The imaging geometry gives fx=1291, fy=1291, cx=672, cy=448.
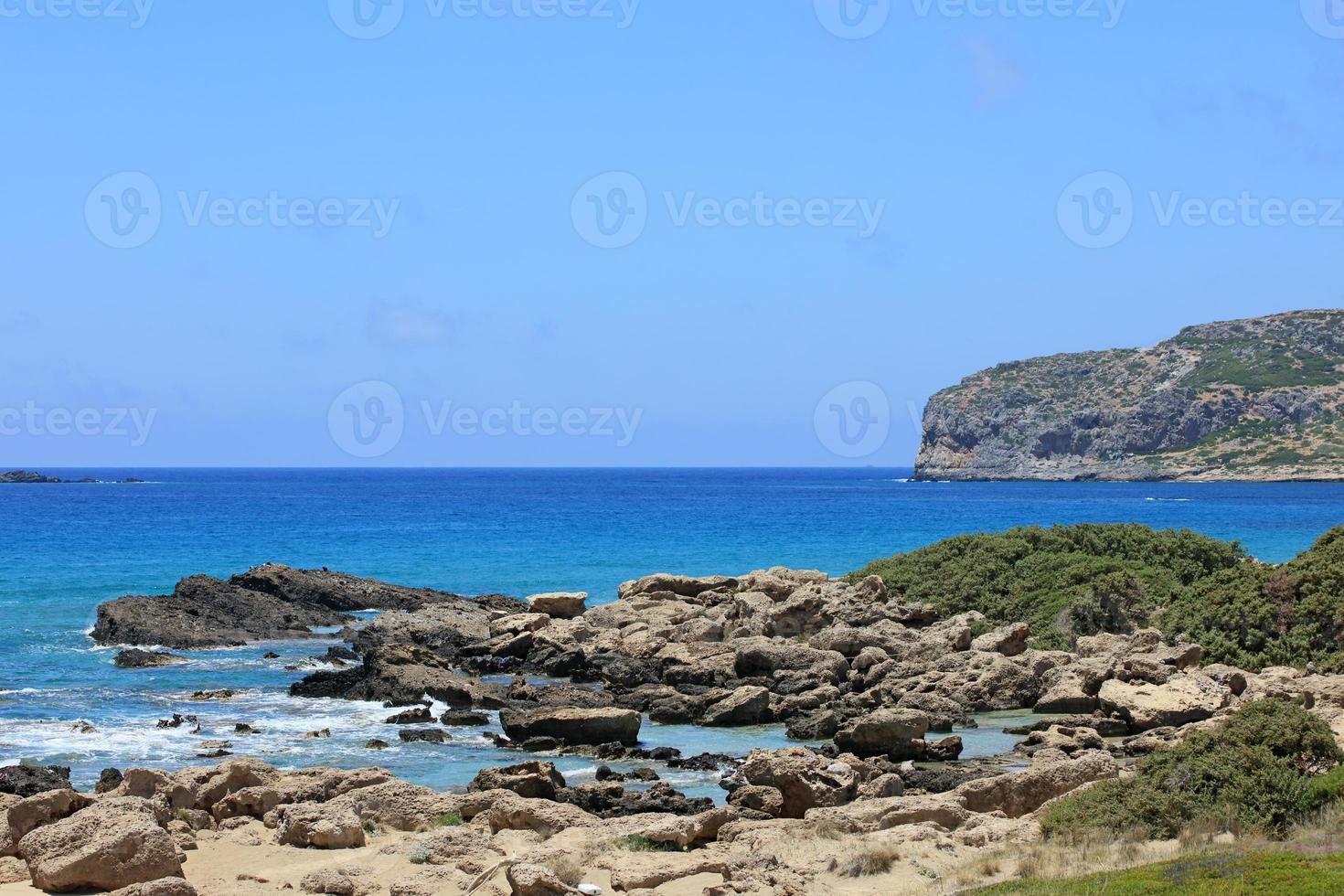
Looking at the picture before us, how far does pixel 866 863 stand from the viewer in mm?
15000

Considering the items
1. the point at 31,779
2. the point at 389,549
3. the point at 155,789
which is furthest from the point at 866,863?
the point at 389,549

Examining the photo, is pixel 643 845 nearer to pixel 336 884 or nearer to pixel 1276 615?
pixel 336 884

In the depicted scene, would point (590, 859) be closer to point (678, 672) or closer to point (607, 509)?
point (678, 672)

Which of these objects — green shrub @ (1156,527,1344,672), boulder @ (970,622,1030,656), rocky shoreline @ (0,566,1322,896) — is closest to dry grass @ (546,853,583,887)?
rocky shoreline @ (0,566,1322,896)

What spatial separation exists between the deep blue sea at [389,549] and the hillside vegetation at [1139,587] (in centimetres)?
821

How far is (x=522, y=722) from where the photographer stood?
25625 millimetres

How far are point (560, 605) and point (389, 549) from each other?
38683 millimetres

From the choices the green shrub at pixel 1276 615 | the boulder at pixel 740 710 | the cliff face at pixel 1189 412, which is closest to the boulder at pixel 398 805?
the boulder at pixel 740 710

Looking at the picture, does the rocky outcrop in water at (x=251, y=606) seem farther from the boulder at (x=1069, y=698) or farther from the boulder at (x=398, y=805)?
the boulder at (x=398, y=805)

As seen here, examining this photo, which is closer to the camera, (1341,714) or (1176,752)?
(1176,752)

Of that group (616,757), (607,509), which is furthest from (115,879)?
(607,509)

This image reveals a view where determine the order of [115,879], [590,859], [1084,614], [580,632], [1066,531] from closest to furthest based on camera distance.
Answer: [115,879]
[590,859]
[1084,614]
[580,632]
[1066,531]

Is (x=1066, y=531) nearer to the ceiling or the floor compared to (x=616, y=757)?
nearer to the ceiling

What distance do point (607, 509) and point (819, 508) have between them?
20.5m
